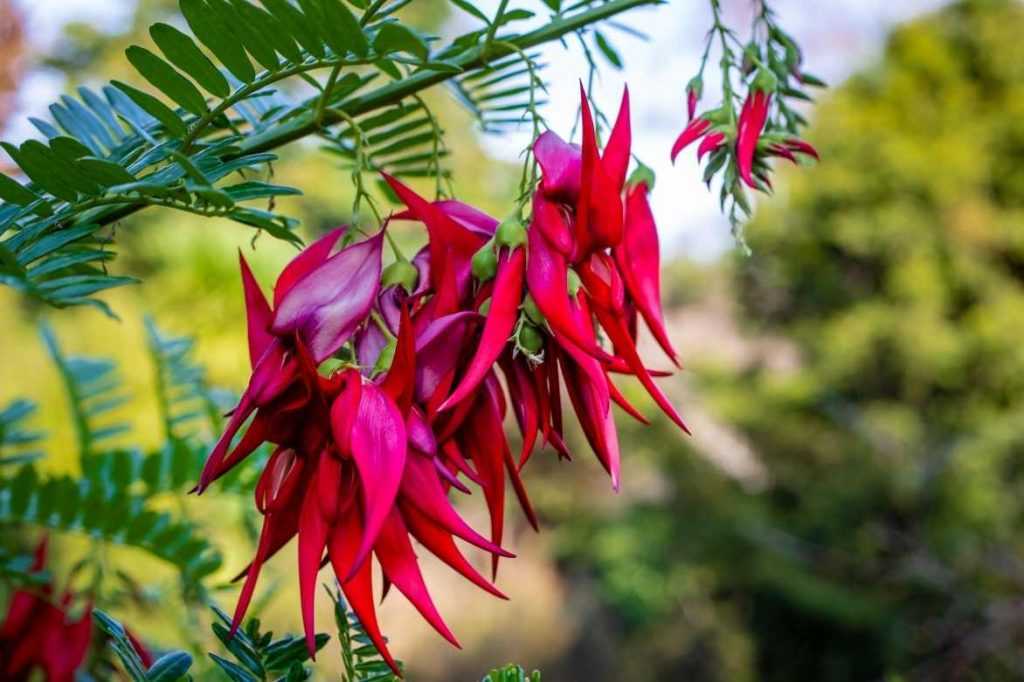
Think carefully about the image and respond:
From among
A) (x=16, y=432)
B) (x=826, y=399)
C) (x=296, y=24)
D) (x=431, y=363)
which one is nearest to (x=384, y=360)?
(x=431, y=363)

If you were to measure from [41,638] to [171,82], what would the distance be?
0.35 metres

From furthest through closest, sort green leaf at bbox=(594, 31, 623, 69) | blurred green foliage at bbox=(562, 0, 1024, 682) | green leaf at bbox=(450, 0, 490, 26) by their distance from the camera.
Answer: blurred green foliage at bbox=(562, 0, 1024, 682) < green leaf at bbox=(594, 31, 623, 69) < green leaf at bbox=(450, 0, 490, 26)

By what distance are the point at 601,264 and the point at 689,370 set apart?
13.3 ft

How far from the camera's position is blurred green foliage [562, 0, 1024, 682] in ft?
11.8

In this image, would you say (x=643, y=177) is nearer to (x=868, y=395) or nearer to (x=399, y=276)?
(x=399, y=276)

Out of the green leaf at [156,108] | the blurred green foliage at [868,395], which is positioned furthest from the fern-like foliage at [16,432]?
the blurred green foliage at [868,395]

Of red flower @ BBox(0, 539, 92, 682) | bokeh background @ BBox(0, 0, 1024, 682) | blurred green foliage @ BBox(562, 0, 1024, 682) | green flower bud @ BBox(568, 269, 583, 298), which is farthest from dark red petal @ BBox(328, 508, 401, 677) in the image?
blurred green foliage @ BBox(562, 0, 1024, 682)

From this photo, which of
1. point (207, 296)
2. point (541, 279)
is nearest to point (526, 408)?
point (541, 279)

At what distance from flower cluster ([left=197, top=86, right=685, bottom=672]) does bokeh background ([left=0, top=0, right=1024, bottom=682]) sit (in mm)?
2467

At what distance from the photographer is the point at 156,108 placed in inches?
14.8

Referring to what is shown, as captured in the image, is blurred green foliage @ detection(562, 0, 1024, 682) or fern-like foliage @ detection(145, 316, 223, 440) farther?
blurred green foliage @ detection(562, 0, 1024, 682)

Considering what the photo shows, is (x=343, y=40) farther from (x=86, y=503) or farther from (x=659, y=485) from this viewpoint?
(x=659, y=485)

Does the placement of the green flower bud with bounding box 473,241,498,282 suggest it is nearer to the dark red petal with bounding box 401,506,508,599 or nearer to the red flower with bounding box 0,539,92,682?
the dark red petal with bounding box 401,506,508,599

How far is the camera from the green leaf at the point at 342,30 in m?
0.35
